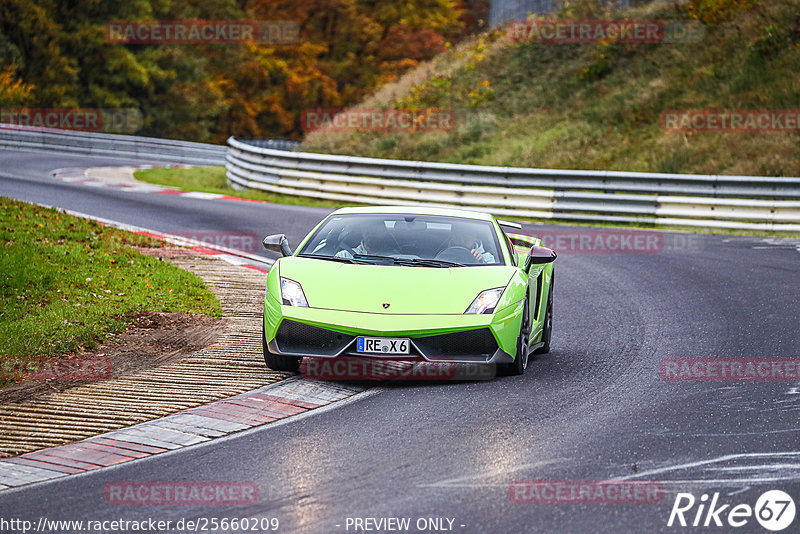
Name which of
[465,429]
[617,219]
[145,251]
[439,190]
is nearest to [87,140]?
[439,190]

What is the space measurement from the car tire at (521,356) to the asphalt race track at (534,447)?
15 centimetres

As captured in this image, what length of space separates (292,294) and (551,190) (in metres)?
15.4

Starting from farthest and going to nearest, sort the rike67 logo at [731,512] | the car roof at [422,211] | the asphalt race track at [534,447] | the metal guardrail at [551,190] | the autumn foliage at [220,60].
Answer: the autumn foliage at [220,60] < the metal guardrail at [551,190] < the car roof at [422,211] < the asphalt race track at [534,447] < the rike67 logo at [731,512]

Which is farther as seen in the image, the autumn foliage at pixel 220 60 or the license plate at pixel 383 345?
the autumn foliage at pixel 220 60

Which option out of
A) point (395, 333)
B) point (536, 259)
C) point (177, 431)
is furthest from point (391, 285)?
point (177, 431)

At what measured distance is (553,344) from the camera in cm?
1047

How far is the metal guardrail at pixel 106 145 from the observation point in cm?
4016

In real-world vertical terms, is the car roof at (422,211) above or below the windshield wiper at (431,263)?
above

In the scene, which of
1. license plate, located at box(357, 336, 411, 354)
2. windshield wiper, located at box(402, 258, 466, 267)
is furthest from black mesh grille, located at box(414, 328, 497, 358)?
windshield wiper, located at box(402, 258, 466, 267)

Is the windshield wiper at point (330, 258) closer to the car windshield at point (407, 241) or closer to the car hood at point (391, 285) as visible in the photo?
the car windshield at point (407, 241)

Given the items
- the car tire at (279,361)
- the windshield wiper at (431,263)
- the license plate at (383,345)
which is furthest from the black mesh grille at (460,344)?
the car tire at (279,361)

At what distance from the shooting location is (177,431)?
7.00 m

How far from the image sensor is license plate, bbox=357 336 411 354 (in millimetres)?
8180

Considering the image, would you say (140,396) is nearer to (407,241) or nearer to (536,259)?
(407,241)
